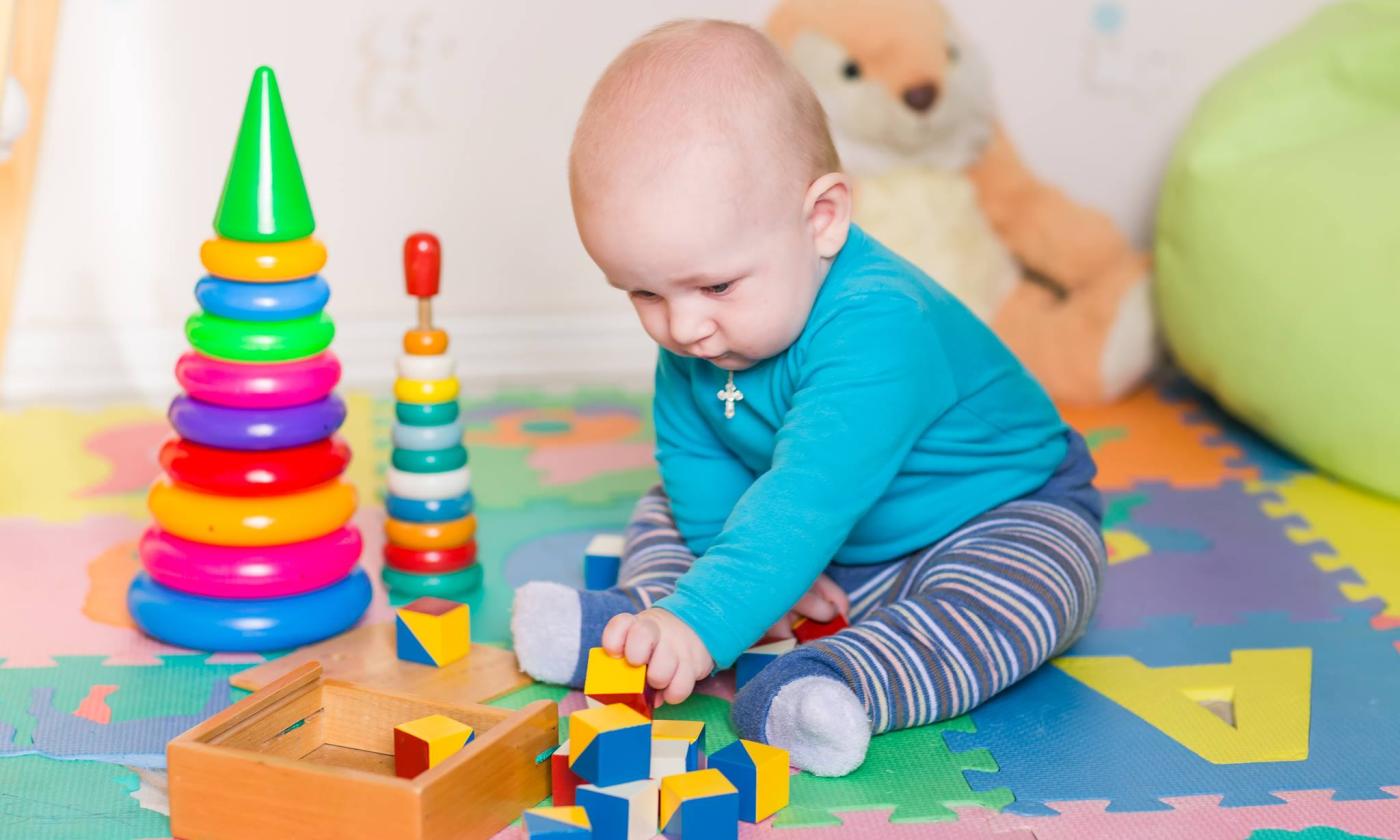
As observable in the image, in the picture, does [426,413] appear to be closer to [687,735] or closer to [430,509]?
[430,509]

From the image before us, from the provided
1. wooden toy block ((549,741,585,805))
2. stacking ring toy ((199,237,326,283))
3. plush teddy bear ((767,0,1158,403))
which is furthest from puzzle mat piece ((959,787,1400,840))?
plush teddy bear ((767,0,1158,403))

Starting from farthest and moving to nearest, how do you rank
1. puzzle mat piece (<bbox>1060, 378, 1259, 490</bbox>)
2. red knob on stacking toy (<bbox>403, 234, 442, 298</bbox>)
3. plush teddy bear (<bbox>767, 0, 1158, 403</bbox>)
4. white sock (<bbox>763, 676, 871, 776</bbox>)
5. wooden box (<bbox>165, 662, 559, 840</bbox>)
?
plush teddy bear (<bbox>767, 0, 1158, 403</bbox>) < puzzle mat piece (<bbox>1060, 378, 1259, 490</bbox>) < red knob on stacking toy (<bbox>403, 234, 442, 298</bbox>) < white sock (<bbox>763, 676, 871, 776</bbox>) < wooden box (<bbox>165, 662, 559, 840</bbox>)

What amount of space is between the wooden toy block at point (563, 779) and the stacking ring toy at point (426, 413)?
0.42 metres

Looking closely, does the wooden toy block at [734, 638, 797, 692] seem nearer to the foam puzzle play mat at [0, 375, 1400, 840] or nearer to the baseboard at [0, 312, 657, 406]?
the foam puzzle play mat at [0, 375, 1400, 840]

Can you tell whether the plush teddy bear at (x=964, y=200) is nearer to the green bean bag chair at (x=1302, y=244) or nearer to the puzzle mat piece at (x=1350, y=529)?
the green bean bag chair at (x=1302, y=244)

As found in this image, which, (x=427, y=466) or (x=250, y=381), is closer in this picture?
(x=250, y=381)

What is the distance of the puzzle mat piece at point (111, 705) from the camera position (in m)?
0.99

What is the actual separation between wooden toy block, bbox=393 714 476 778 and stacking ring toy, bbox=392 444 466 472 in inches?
14.9

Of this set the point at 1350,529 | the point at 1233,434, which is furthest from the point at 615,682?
the point at 1233,434

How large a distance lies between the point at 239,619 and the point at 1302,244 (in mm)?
1159

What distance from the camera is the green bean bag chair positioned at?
1562 millimetres

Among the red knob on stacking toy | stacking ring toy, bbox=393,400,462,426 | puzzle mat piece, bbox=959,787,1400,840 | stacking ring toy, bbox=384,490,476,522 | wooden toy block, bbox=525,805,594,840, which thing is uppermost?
the red knob on stacking toy

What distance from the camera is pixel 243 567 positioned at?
44.3 inches

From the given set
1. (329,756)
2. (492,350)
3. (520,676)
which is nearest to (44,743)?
(329,756)
